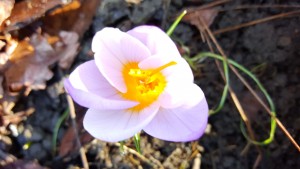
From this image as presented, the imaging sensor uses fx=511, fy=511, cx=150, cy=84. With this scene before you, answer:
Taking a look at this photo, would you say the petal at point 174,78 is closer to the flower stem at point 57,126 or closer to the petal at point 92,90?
the petal at point 92,90

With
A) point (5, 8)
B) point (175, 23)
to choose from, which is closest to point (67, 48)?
point (5, 8)

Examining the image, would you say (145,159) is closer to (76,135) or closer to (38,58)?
(76,135)

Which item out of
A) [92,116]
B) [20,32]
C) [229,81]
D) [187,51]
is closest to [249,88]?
[229,81]

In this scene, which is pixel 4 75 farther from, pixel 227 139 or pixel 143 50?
pixel 227 139

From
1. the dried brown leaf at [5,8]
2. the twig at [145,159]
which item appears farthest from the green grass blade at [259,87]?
the dried brown leaf at [5,8]

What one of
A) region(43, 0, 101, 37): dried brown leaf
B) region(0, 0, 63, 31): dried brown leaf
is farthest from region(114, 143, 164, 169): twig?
region(0, 0, 63, 31): dried brown leaf
